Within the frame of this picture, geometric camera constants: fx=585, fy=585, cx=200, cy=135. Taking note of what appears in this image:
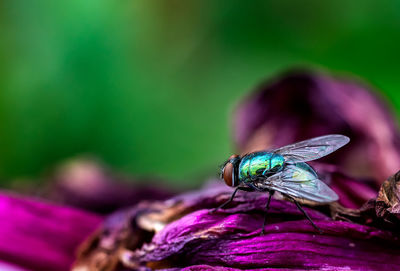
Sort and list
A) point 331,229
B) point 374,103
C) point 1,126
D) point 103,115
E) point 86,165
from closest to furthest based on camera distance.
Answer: point 331,229
point 374,103
point 86,165
point 1,126
point 103,115

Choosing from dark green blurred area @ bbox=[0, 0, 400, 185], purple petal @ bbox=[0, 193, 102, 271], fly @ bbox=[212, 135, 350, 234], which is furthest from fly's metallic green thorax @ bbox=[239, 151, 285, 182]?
dark green blurred area @ bbox=[0, 0, 400, 185]

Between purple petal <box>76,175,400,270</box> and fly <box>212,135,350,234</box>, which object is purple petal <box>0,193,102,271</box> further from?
fly <box>212,135,350,234</box>

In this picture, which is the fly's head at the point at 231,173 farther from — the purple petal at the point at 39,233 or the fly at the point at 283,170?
the purple petal at the point at 39,233

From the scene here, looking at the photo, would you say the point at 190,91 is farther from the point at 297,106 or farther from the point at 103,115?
the point at 297,106

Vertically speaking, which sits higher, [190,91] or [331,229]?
[190,91]

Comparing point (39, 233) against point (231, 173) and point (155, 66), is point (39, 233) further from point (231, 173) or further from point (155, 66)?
point (155, 66)

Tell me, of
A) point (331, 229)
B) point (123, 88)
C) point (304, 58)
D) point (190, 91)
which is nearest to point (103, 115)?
point (123, 88)

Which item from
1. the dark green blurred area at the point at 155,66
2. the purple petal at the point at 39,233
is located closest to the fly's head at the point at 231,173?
the purple petal at the point at 39,233
